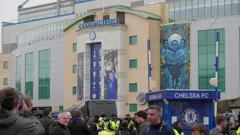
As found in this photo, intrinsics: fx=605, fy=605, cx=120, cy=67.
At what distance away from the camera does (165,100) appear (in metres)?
23.7

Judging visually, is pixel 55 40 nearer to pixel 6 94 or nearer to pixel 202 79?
pixel 202 79

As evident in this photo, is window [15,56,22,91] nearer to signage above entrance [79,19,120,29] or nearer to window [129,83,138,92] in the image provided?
signage above entrance [79,19,120,29]

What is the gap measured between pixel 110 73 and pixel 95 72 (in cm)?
248

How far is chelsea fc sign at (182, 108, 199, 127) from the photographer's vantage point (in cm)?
2361

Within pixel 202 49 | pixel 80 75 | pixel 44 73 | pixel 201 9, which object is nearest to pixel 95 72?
pixel 80 75

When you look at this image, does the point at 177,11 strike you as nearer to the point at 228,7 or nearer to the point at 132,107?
the point at 228,7

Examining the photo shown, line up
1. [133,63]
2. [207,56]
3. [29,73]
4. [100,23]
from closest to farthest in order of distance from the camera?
[207,56] → [133,63] → [100,23] → [29,73]

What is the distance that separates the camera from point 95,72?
64312mm

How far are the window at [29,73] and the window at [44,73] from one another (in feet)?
6.36

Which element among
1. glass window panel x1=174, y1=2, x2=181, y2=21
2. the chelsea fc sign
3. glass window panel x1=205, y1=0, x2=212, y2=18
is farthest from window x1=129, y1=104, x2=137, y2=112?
the chelsea fc sign

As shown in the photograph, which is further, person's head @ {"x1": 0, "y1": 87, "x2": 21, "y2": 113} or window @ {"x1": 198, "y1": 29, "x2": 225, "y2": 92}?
window @ {"x1": 198, "y1": 29, "x2": 225, "y2": 92}

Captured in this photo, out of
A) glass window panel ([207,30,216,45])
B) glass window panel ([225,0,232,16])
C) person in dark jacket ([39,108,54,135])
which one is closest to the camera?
person in dark jacket ([39,108,54,135])

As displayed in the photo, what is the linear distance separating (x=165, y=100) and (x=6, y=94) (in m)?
18.4

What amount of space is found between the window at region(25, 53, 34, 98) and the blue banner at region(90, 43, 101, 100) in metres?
16.5
